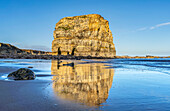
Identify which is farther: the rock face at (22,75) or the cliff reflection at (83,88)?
the rock face at (22,75)

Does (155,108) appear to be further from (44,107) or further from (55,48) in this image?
(55,48)

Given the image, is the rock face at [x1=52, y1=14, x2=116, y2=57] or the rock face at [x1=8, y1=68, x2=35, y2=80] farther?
the rock face at [x1=52, y1=14, x2=116, y2=57]

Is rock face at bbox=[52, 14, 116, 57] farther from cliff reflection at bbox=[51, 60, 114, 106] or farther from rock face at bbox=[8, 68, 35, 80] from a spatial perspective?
rock face at bbox=[8, 68, 35, 80]

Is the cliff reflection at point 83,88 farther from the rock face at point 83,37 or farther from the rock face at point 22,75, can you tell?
the rock face at point 83,37

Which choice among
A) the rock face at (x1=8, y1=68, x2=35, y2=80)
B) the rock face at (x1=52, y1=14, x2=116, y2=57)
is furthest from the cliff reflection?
the rock face at (x1=52, y1=14, x2=116, y2=57)

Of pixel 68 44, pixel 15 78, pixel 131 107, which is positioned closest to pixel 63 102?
pixel 131 107

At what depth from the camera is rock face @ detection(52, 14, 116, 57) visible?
4609 inches

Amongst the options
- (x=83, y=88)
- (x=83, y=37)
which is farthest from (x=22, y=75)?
(x=83, y=37)

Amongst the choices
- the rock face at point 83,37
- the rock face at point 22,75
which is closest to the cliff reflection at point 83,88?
the rock face at point 22,75

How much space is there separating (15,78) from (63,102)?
5.76m

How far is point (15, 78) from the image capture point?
28.4 ft

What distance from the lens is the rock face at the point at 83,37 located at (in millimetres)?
117062

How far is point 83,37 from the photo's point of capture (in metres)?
122

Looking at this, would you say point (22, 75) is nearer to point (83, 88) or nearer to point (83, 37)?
point (83, 88)
